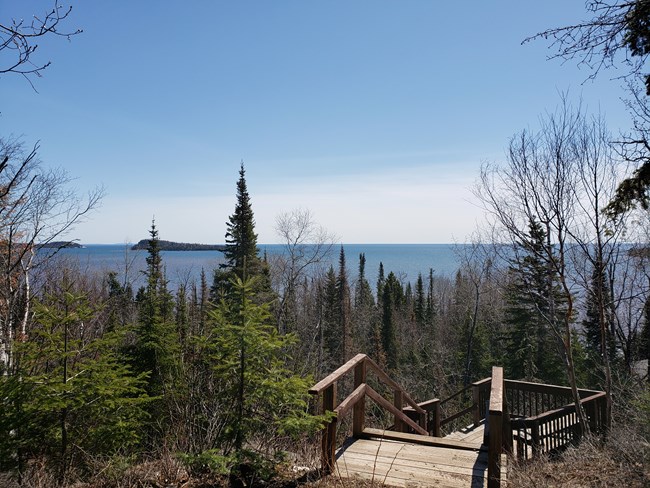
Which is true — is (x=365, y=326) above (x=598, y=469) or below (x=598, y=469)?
below

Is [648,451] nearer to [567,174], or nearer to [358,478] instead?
[358,478]

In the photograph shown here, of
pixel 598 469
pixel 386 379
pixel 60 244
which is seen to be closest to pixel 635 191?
pixel 598 469

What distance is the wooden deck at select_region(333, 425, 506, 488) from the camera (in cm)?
421

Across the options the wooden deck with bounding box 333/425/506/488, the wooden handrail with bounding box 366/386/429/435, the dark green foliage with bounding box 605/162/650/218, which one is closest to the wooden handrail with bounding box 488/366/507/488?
the wooden deck with bounding box 333/425/506/488

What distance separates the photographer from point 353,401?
4.99 metres

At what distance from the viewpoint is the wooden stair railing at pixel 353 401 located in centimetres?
429

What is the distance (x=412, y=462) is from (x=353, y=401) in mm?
916

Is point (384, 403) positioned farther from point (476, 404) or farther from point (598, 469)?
point (476, 404)

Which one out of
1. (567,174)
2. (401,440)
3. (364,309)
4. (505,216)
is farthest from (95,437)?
(364,309)

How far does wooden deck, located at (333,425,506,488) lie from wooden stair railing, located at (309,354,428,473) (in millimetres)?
187

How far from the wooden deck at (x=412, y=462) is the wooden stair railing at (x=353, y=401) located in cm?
19

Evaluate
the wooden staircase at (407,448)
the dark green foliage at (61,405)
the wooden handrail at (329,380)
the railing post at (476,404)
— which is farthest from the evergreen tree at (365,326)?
the dark green foliage at (61,405)

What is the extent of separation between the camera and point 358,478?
4.17 metres

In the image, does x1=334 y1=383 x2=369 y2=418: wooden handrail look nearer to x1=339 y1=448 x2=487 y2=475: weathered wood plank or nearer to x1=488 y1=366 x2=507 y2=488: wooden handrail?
x1=339 y1=448 x2=487 y2=475: weathered wood plank
